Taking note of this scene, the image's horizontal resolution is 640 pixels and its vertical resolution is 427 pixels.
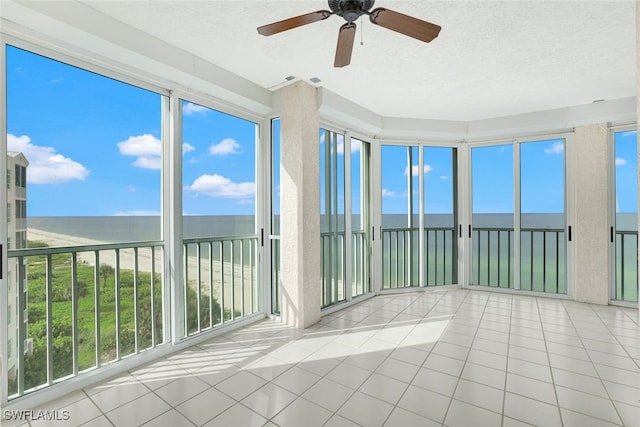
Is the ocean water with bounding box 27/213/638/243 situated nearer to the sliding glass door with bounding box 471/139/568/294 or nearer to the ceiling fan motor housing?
the sliding glass door with bounding box 471/139/568/294

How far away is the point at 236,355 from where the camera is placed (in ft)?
8.57

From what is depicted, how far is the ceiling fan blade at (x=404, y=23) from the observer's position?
1.62 m

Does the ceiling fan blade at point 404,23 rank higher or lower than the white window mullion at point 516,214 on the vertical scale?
higher

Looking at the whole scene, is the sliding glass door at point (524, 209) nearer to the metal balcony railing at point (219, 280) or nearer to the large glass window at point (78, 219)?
the metal balcony railing at point (219, 280)

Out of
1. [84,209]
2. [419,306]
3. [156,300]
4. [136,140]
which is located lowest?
[419,306]

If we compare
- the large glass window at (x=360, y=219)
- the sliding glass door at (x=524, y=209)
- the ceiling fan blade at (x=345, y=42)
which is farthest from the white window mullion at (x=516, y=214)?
the ceiling fan blade at (x=345, y=42)

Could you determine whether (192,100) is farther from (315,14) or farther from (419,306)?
(419,306)

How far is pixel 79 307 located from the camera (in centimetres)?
229

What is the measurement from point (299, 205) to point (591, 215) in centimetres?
404

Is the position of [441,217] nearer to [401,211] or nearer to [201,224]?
[401,211]

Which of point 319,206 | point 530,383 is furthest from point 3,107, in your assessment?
point 530,383

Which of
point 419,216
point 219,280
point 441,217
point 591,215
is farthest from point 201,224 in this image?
point 591,215

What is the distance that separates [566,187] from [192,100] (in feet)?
16.6

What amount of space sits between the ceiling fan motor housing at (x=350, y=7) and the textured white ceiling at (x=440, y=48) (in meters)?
0.42
